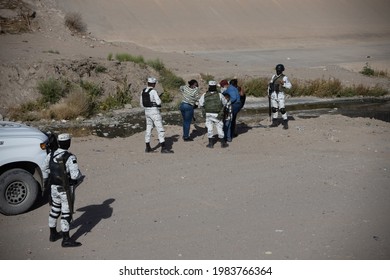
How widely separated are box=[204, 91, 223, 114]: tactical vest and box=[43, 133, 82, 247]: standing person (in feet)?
19.9

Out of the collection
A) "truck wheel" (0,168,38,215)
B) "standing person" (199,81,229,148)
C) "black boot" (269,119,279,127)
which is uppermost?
"standing person" (199,81,229,148)

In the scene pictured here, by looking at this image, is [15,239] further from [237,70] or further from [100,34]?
[100,34]

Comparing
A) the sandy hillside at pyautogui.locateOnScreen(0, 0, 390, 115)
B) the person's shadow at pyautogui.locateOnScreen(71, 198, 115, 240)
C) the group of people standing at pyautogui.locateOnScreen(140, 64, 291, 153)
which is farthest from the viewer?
the sandy hillside at pyautogui.locateOnScreen(0, 0, 390, 115)

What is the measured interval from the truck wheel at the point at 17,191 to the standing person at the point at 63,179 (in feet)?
4.62

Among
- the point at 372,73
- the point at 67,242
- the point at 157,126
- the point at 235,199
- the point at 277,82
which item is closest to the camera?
the point at 67,242

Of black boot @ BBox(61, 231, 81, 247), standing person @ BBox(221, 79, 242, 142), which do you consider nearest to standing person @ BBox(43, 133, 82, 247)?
black boot @ BBox(61, 231, 81, 247)

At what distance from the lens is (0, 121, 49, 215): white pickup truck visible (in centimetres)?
951

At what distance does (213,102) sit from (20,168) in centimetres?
542

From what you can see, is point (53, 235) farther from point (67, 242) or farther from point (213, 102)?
point (213, 102)

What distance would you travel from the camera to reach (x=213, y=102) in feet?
45.3

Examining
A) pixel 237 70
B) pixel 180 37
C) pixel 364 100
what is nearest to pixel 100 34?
pixel 180 37

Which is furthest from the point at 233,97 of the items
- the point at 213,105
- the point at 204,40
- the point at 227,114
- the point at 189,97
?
the point at 204,40

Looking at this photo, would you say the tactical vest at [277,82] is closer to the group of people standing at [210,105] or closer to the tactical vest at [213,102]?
the group of people standing at [210,105]

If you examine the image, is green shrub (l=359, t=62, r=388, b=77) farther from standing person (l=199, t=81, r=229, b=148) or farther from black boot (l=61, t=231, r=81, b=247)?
black boot (l=61, t=231, r=81, b=247)
